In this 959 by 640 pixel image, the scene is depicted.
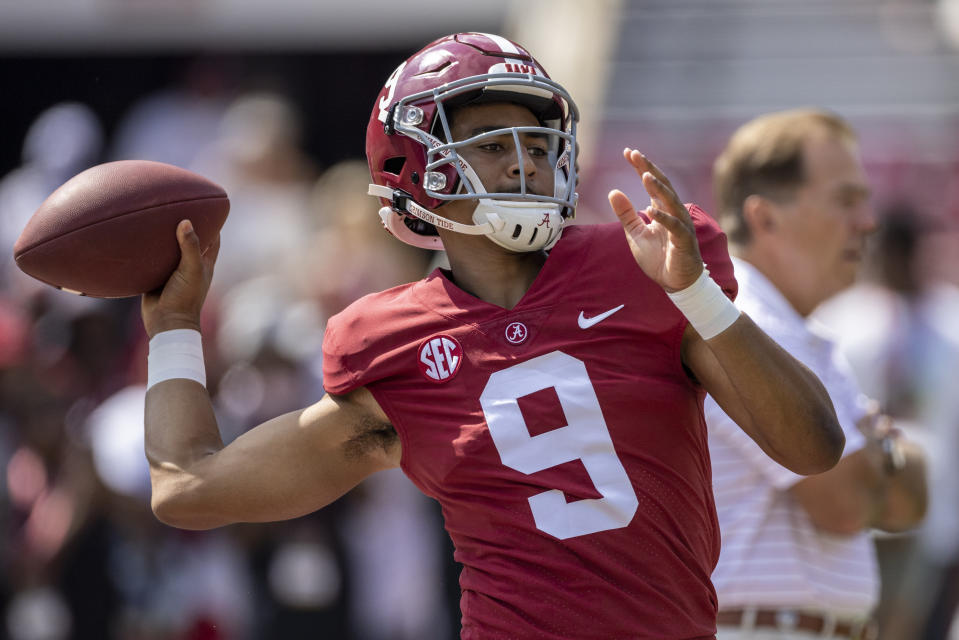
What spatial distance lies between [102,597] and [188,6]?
5.71m

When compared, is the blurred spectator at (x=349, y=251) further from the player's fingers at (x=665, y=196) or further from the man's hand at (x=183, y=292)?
the player's fingers at (x=665, y=196)

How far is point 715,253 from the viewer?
2475 millimetres

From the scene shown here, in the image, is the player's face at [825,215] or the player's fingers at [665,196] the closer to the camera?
the player's fingers at [665,196]

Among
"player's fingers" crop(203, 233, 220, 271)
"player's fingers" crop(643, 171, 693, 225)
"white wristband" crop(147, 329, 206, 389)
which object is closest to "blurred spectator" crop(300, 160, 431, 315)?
"player's fingers" crop(203, 233, 220, 271)

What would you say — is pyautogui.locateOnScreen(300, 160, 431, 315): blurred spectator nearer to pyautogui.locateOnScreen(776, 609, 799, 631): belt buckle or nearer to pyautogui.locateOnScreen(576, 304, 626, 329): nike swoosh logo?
pyautogui.locateOnScreen(776, 609, 799, 631): belt buckle

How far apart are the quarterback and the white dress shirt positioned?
766 mm

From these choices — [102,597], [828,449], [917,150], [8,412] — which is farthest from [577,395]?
[917,150]

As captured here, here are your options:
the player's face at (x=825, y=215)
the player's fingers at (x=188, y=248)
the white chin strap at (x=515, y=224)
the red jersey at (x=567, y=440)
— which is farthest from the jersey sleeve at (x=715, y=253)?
the player's face at (x=825, y=215)

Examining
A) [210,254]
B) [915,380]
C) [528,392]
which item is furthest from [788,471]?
[915,380]

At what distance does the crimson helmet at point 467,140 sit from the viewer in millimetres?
2549

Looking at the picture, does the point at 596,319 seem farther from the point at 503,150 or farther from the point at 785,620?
the point at 785,620

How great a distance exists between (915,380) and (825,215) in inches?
107

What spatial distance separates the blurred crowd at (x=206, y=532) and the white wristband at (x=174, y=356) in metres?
3.49

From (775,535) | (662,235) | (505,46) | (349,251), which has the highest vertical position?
(505,46)
